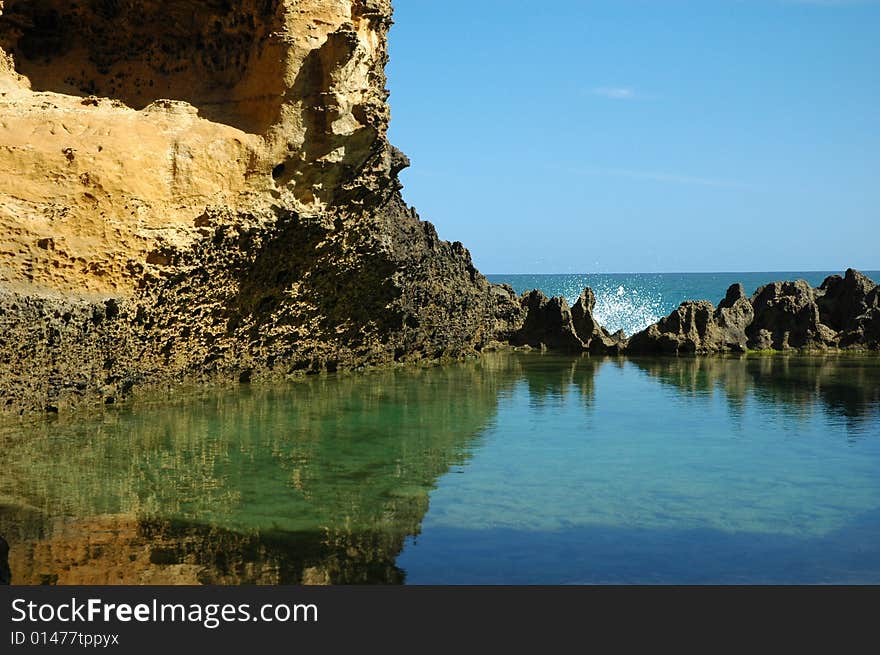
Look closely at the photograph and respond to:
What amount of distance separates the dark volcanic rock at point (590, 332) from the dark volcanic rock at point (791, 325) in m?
4.38

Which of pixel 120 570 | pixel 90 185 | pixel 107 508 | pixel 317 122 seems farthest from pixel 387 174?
pixel 120 570

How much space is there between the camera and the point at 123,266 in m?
17.0

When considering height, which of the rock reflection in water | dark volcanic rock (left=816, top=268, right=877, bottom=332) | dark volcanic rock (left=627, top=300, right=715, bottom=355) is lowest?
the rock reflection in water

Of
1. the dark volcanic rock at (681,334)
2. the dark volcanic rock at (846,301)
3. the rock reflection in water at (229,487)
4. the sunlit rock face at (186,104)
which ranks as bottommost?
the rock reflection in water at (229,487)

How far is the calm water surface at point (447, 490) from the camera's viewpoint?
8.38 metres

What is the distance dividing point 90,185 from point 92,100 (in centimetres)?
251

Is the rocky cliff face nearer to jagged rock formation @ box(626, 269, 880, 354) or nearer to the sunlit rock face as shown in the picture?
the sunlit rock face

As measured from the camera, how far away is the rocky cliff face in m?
16.1

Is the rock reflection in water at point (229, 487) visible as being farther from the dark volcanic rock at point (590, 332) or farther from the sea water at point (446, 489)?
the dark volcanic rock at point (590, 332)

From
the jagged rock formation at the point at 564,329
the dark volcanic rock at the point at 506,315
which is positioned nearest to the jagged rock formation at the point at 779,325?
the jagged rock formation at the point at 564,329

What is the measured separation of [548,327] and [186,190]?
57.6 ft

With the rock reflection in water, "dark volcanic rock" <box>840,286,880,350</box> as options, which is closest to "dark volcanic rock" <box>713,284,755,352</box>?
"dark volcanic rock" <box>840,286,880,350</box>

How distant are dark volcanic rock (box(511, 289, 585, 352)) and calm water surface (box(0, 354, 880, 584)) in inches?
502
